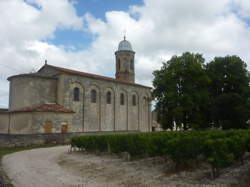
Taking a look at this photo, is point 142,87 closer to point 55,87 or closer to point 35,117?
point 55,87

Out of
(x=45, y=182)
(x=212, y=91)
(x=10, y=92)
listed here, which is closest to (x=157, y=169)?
(x=45, y=182)

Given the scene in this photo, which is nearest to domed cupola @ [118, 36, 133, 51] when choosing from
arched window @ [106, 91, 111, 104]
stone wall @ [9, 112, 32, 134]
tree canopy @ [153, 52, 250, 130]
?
arched window @ [106, 91, 111, 104]

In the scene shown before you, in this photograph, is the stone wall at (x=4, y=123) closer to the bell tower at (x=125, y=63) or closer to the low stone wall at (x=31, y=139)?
the low stone wall at (x=31, y=139)

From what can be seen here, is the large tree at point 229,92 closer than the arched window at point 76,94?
Yes

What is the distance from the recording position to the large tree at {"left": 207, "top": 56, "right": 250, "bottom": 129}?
93.7 ft

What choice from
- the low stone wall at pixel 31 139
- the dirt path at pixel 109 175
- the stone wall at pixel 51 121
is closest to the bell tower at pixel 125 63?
the stone wall at pixel 51 121

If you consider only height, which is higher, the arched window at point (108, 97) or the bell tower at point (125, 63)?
the bell tower at point (125, 63)

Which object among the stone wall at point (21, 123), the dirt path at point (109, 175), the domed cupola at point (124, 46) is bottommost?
the dirt path at point (109, 175)

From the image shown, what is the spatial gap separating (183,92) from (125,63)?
1867 centimetres

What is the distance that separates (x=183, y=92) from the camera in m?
30.1

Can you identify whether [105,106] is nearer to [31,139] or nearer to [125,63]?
[125,63]

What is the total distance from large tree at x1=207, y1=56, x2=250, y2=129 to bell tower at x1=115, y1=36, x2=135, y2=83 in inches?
660

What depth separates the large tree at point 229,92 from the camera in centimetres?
2855

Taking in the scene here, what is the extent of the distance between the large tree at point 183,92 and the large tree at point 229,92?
5.32 feet
